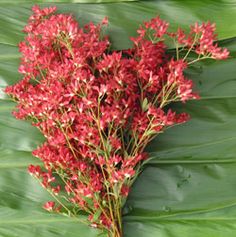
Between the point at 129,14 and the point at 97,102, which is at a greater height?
the point at 129,14

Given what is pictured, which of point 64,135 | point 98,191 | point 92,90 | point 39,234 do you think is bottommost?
point 39,234

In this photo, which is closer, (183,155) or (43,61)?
(43,61)

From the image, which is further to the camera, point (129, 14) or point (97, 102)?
point (129, 14)

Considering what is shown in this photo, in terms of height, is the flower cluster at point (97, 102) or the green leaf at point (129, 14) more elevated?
the green leaf at point (129, 14)

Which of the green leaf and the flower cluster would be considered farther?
the green leaf

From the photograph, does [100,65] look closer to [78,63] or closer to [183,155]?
[78,63]

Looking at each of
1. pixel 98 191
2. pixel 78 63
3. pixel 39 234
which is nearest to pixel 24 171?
pixel 39 234

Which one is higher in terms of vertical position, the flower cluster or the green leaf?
the green leaf

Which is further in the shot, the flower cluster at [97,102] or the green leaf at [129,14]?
the green leaf at [129,14]
